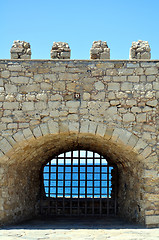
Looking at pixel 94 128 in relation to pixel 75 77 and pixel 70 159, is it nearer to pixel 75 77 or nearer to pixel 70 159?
pixel 75 77

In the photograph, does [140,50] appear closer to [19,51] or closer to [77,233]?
[19,51]

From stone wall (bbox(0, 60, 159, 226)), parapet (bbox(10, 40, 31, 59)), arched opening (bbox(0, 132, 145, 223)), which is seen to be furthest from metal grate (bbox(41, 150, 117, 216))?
parapet (bbox(10, 40, 31, 59))

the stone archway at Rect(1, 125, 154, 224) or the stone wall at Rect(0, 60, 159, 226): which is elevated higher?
the stone wall at Rect(0, 60, 159, 226)

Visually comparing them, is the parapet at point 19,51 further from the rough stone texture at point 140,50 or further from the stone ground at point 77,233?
the stone ground at point 77,233

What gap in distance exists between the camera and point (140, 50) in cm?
618

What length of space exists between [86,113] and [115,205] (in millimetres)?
3418

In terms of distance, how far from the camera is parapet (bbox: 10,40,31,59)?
619 centimetres

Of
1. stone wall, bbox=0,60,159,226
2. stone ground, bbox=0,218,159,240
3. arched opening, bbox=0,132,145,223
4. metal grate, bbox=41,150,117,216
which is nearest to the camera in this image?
stone ground, bbox=0,218,159,240

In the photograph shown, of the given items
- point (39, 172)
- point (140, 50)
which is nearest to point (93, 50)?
point (140, 50)

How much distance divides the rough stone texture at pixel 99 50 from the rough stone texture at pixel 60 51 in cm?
47

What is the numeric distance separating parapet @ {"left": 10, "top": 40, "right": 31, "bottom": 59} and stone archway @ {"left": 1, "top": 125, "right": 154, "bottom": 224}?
1619 mm

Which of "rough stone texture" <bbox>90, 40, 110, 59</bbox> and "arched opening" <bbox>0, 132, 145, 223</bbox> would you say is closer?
"arched opening" <bbox>0, 132, 145, 223</bbox>

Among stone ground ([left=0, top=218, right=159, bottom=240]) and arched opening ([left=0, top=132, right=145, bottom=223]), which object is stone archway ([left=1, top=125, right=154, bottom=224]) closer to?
arched opening ([left=0, top=132, right=145, bottom=223])

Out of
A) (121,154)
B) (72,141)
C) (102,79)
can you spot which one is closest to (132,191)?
(121,154)
